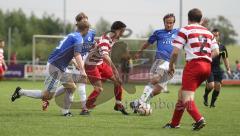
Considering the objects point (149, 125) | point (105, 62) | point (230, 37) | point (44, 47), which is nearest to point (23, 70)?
point (44, 47)

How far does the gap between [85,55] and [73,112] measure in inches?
55.5

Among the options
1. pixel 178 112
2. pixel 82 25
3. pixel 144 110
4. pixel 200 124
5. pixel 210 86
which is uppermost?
pixel 82 25

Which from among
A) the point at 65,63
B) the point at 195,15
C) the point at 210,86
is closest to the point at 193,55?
the point at 195,15

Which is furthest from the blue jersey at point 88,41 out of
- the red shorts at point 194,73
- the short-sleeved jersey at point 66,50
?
the red shorts at point 194,73

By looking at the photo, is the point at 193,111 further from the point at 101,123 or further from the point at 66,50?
the point at 66,50

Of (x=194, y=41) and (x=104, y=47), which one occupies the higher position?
(x=194, y=41)

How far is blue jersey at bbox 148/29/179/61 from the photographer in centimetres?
1580

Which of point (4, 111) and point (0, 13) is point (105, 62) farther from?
point (0, 13)

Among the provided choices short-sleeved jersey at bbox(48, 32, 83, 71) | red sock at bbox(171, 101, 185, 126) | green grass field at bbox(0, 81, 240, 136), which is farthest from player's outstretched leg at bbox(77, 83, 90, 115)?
red sock at bbox(171, 101, 185, 126)

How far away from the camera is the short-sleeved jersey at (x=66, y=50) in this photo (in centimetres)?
1402

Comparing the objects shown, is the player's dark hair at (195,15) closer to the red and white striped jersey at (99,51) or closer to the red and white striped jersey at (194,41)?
the red and white striped jersey at (194,41)

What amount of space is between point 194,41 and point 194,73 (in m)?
0.57

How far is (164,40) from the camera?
1584 cm

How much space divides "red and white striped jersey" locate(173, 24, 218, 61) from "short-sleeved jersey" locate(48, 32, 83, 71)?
2.93 m
